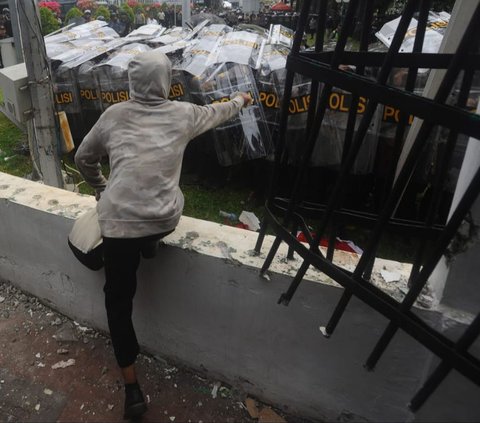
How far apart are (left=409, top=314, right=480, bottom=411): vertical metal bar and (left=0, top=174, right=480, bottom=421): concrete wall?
0.41m

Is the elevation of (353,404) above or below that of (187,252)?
below

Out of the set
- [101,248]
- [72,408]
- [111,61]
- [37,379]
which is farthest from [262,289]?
[111,61]

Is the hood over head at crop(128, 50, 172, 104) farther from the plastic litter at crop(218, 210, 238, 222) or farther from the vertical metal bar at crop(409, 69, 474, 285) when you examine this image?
the plastic litter at crop(218, 210, 238, 222)

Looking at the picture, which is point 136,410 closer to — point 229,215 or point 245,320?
point 245,320

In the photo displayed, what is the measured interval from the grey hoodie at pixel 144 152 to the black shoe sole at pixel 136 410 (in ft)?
2.96

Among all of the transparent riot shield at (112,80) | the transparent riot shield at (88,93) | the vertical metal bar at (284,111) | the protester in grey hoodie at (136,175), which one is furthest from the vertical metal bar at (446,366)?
the transparent riot shield at (88,93)

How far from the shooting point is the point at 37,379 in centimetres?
243

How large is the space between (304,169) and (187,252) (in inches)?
33.4

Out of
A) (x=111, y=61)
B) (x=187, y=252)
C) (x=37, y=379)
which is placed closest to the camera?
(x=187, y=252)

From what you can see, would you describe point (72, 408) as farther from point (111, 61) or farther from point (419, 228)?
point (111, 61)

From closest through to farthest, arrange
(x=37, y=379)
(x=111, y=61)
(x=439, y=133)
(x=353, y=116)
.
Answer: (x=353, y=116) < (x=37, y=379) < (x=439, y=133) < (x=111, y=61)

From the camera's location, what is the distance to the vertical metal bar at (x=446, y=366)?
1183mm

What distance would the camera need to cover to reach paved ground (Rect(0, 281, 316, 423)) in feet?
7.32

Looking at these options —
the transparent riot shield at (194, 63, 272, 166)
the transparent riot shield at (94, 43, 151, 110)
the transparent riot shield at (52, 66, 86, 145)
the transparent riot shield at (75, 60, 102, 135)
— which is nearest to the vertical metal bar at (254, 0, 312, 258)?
A: the transparent riot shield at (194, 63, 272, 166)
